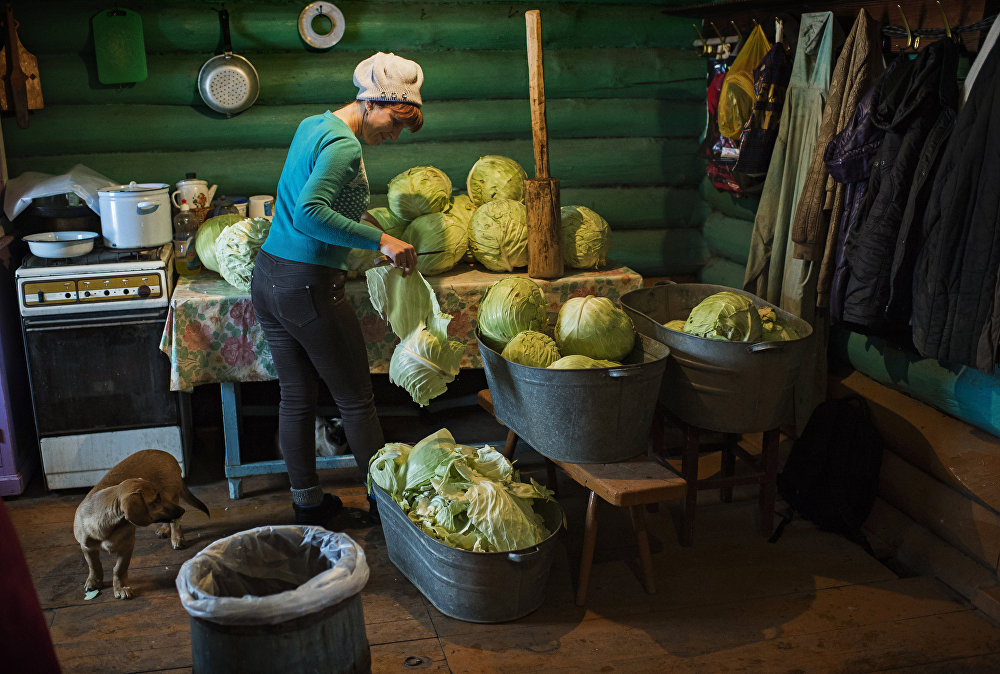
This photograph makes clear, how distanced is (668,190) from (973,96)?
Result: 2609mm

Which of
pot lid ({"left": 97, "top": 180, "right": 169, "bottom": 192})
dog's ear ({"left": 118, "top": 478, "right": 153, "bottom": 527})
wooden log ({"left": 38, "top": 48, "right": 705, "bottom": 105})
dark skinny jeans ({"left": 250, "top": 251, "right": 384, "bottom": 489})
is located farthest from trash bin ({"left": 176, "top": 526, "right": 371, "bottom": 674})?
wooden log ({"left": 38, "top": 48, "right": 705, "bottom": 105})

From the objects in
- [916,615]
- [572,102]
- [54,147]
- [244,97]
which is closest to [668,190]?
[572,102]

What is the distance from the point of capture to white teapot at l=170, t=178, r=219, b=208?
15.5ft

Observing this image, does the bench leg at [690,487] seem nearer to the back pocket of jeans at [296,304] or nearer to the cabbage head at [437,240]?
the cabbage head at [437,240]

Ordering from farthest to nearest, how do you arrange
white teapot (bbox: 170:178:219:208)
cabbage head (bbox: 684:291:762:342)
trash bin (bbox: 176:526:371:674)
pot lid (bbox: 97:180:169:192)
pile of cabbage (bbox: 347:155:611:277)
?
white teapot (bbox: 170:178:219:208) < pile of cabbage (bbox: 347:155:611:277) < pot lid (bbox: 97:180:169:192) < cabbage head (bbox: 684:291:762:342) < trash bin (bbox: 176:526:371:674)

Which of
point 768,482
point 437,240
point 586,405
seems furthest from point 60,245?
point 768,482

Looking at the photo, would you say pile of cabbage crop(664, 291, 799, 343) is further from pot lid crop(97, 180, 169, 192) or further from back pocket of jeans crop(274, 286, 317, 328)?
pot lid crop(97, 180, 169, 192)

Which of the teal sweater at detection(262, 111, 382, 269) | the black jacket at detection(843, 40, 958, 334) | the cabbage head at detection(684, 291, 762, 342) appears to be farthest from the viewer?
the cabbage head at detection(684, 291, 762, 342)

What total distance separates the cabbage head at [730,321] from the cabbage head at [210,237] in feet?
8.29

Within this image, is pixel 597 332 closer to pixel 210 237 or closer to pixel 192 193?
pixel 210 237

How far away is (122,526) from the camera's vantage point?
10.9ft

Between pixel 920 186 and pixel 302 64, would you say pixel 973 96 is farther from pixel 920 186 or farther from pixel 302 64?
pixel 302 64

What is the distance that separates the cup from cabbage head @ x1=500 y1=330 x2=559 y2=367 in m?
2.09

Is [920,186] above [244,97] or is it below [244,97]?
below
